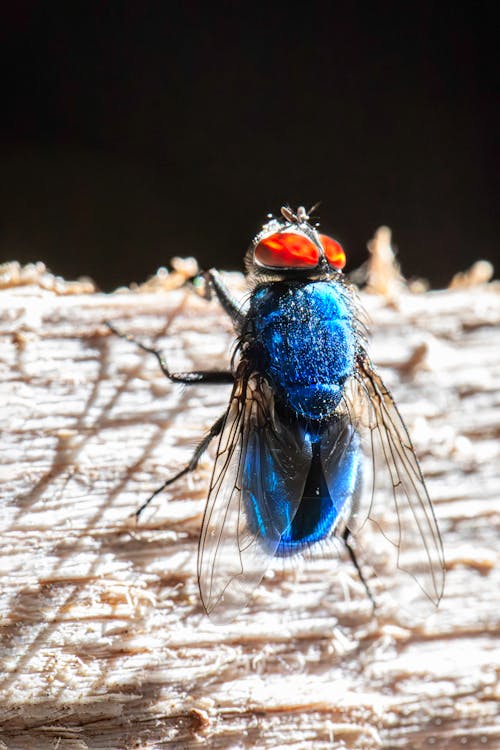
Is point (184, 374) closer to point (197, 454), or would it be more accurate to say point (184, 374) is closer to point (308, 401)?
point (197, 454)

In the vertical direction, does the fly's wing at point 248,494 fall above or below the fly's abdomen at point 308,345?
below

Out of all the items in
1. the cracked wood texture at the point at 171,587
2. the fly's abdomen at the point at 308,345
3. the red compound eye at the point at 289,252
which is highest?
the red compound eye at the point at 289,252

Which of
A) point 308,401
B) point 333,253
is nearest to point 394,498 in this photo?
point 308,401

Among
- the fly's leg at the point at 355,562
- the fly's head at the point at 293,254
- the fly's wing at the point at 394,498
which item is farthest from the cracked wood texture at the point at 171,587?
the fly's head at the point at 293,254

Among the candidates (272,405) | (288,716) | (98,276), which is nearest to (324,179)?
(98,276)

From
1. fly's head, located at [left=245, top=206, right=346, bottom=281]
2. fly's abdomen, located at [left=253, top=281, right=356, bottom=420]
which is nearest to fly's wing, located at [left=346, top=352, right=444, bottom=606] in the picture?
fly's abdomen, located at [left=253, top=281, right=356, bottom=420]

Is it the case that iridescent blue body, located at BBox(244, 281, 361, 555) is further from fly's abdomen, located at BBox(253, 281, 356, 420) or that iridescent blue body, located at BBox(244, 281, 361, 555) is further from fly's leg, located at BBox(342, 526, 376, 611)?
fly's leg, located at BBox(342, 526, 376, 611)

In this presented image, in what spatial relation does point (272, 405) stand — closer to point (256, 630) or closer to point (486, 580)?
point (256, 630)

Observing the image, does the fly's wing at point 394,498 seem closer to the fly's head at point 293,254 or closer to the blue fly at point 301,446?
the blue fly at point 301,446
